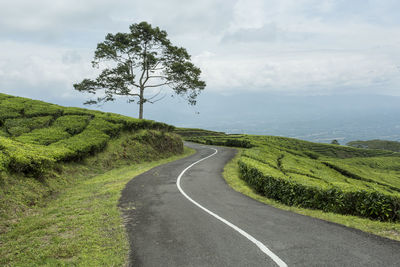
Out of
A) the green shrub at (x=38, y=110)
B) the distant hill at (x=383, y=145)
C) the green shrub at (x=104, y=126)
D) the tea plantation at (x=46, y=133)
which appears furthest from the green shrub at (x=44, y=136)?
the distant hill at (x=383, y=145)

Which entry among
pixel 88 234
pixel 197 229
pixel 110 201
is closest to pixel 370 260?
pixel 197 229

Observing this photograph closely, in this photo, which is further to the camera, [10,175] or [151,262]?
[10,175]

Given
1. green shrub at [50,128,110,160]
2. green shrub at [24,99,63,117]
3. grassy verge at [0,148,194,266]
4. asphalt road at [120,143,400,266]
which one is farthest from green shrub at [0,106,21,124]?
asphalt road at [120,143,400,266]

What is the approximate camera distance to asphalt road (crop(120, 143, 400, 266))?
553 centimetres

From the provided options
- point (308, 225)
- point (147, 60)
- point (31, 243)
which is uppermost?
point (147, 60)

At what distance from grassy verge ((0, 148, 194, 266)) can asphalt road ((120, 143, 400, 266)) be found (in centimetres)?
52

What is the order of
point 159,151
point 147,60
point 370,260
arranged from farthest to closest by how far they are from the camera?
point 147,60 → point 159,151 → point 370,260

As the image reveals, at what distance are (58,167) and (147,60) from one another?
21709 mm

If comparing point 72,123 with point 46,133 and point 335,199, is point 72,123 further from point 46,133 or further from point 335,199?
point 335,199

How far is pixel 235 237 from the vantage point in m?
6.84

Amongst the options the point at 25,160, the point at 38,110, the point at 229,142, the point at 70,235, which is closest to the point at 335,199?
the point at 70,235

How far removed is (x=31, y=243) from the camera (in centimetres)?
678

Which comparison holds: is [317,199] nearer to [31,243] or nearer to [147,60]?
[31,243]

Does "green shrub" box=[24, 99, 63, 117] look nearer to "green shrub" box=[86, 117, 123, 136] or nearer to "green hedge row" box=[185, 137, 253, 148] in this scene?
"green shrub" box=[86, 117, 123, 136]
